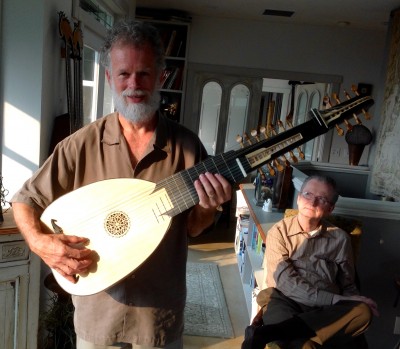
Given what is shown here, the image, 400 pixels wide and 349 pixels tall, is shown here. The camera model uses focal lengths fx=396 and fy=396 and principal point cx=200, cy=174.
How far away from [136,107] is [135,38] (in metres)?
0.19

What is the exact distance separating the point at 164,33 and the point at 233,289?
9.93 ft

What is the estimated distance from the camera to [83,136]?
115 cm

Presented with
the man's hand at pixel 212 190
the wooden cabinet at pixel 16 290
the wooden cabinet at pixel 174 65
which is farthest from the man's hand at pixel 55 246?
the wooden cabinet at pixel 174 65

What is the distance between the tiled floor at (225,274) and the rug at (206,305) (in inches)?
1.9

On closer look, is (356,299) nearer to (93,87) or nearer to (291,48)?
(93,87)

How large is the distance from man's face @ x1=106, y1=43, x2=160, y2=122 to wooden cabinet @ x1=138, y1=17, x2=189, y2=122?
11.8ft

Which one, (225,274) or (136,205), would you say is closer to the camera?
(136,205)

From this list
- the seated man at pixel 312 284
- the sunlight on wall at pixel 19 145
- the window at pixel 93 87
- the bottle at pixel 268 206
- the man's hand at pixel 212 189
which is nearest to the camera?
the man's hand at pixel 212 189

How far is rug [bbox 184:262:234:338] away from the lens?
8.52 ft

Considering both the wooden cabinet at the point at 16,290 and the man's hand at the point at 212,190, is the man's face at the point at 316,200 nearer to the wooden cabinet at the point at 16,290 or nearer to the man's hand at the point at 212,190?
the man's hand at the point at 212,190

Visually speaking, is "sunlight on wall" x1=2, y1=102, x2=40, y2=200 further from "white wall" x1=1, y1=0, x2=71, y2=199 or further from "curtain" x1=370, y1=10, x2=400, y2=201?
"curtain" x1=370, y1=10, x2=400, y2=201

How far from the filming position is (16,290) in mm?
1771

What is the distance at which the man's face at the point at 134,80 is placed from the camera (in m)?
1.08

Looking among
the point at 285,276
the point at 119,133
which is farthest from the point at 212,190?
the point at 285,276
